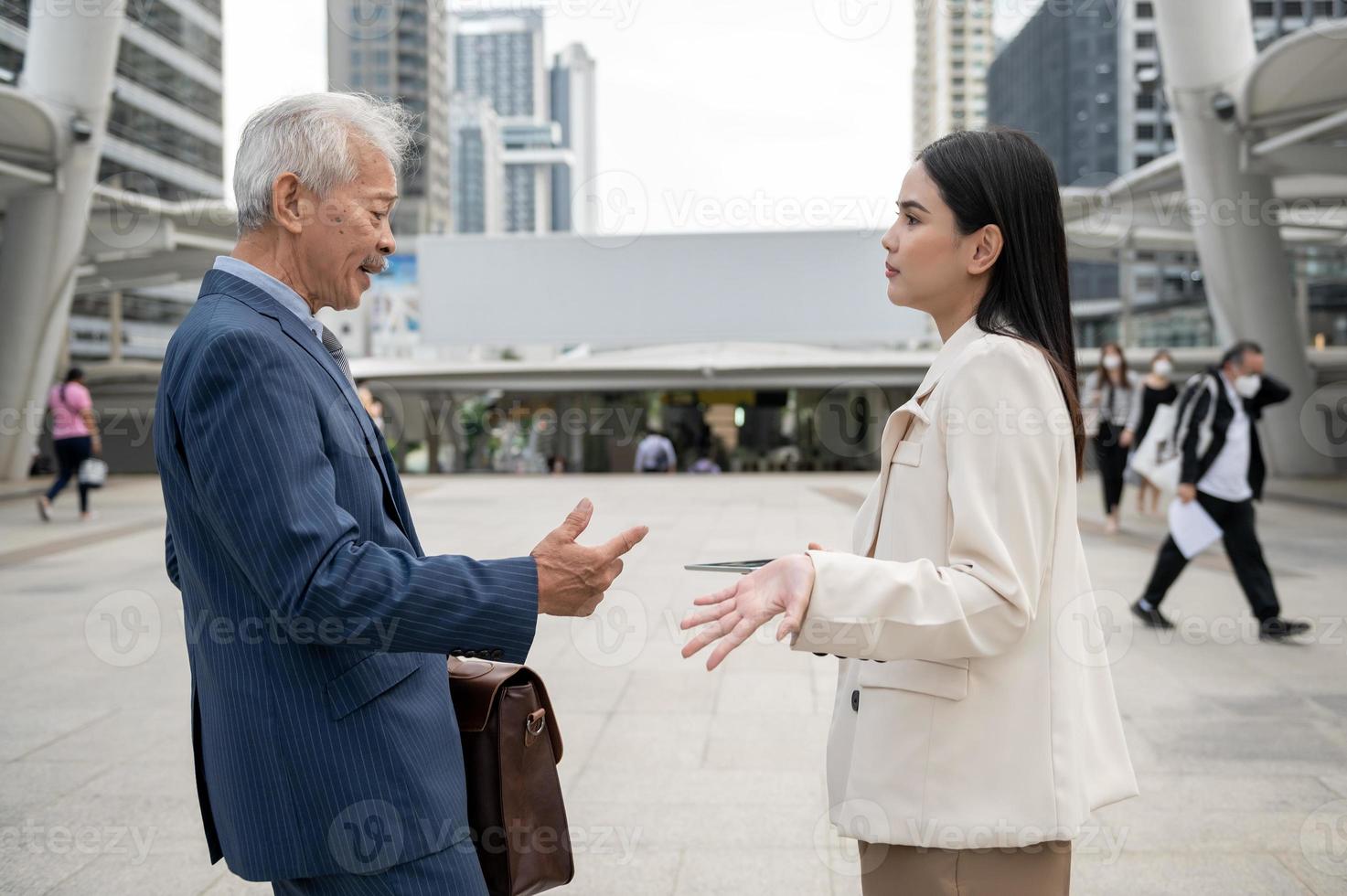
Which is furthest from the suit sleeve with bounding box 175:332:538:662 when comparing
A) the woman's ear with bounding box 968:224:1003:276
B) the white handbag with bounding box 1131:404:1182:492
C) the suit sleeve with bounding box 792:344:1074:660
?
the white handbag with bounding box 1131:404:1182:492

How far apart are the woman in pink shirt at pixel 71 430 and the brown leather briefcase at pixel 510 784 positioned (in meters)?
12.7

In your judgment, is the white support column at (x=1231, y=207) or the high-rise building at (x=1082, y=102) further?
the high-rise building at (x=1082, y=102)

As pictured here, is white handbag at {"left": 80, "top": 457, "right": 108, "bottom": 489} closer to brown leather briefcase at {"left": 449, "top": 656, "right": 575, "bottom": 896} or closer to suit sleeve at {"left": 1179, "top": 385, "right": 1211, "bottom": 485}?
suit sleeve at {"left": 1179, "top": 385, "right": 1211, "bottom": 485}

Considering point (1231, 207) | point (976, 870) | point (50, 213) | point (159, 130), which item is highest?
point (159, 130)

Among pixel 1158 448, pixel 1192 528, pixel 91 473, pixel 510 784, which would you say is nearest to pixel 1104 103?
pixel 1158 448

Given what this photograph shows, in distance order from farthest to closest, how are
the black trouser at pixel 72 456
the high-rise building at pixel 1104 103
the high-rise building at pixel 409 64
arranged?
1. the high-rise building at pixel 409 64
2. the high-rise building at pixel 1104 103
3. the black trouser at pixel 72 456

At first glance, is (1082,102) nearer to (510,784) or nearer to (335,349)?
(335,349)

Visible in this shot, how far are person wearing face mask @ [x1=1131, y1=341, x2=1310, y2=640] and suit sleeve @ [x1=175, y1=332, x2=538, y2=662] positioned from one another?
647 centimetres

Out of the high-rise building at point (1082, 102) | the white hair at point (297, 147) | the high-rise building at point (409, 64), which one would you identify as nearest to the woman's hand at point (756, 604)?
the white hair at point (297, 147)

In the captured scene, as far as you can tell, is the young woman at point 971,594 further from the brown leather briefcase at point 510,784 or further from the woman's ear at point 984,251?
the brown leather briefcase at point 510,784

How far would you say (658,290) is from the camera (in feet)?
95.5

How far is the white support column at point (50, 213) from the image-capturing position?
18.8 meters

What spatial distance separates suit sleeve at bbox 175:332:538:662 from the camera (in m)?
1.52

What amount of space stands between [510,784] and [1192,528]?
20.5ft
